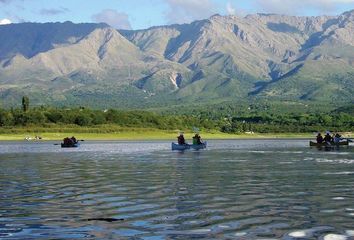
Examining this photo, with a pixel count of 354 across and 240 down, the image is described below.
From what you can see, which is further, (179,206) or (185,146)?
(185,146)

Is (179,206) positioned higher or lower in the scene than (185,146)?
lower

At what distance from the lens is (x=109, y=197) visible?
121 feet

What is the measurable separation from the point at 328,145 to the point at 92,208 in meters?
102

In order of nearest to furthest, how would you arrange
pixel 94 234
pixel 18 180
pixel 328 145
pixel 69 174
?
1. pixel 94 234
2. pixel 18 180
3. pixel 69 174
4. pixel 328 145

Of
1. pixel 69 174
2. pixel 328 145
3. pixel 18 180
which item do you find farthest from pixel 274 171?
pixel 328 145

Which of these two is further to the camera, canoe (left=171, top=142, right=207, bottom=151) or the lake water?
canoe (left=171, top=142, right=207, bottom=151)

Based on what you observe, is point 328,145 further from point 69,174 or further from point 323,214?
point 323,214

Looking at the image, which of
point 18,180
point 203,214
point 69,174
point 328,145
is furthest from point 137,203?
point 328,145

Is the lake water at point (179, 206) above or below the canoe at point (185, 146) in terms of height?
below

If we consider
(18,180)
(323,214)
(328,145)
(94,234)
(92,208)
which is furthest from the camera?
(328,145)

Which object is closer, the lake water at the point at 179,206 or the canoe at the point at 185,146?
the lake water at the point at 179,206

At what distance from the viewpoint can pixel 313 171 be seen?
2242 inches

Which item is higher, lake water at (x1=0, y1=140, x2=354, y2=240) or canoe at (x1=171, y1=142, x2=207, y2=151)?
canoe at (x1=171, y1=142, x2=207, y2=151)

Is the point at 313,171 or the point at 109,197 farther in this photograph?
the point at 313,171
